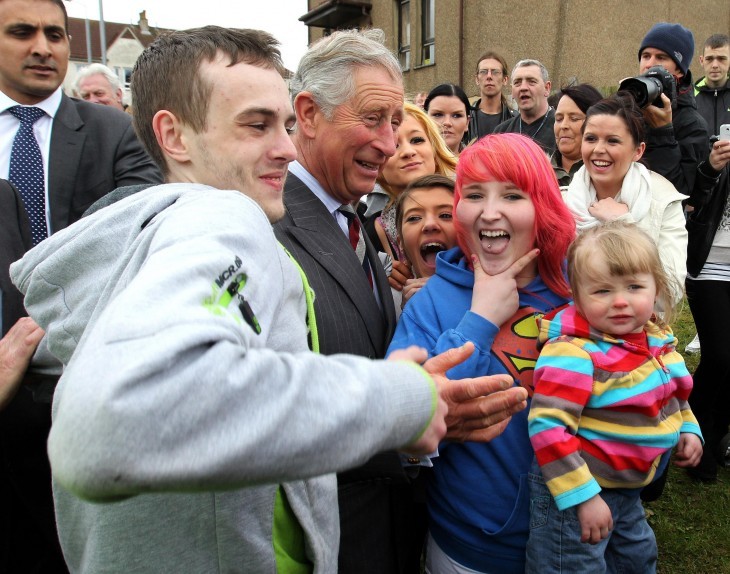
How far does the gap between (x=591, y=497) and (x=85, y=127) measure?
2.68 m

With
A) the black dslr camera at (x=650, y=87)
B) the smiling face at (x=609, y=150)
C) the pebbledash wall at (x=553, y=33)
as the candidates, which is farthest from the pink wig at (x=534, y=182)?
the pebbledash wall at (x=553, y=33)

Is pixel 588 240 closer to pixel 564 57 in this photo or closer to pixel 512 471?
pixel 512 471

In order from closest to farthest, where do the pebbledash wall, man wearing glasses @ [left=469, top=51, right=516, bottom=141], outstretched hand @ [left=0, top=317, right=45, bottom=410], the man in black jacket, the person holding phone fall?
outstretched hand @ [left=0, top=317, right=45, bottom=410] → the person holding phone → the man in black jacket → man wearing glasses @ [left=469, top=51, right=516, bottom=141] → the pebbledash wall

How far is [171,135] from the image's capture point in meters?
1.24

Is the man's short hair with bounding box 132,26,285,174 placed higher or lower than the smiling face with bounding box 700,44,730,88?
lower

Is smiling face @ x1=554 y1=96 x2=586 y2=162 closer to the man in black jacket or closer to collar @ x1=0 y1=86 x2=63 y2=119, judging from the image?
the man in black jacket

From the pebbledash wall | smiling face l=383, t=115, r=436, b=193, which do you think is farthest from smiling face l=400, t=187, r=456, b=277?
the pebbledash wall

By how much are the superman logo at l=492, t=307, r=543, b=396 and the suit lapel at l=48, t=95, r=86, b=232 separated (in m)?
1.98

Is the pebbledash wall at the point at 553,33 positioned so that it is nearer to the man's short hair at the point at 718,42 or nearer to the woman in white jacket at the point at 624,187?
the man's short hair at the point at 718,42

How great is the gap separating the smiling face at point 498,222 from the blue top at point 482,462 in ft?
0.56

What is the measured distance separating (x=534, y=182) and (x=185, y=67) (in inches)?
44.7

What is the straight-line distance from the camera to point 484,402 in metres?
1.41

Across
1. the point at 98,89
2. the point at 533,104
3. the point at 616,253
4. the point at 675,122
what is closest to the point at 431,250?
the point at 616,253

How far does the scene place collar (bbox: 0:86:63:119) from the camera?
9.09 ft
